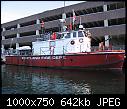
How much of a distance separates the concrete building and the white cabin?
14.7 ft

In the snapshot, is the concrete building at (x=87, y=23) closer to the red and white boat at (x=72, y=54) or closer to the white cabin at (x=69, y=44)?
the white cabin at (x=69, y=44)

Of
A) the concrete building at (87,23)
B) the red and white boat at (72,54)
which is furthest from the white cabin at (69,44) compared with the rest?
the concrete building at (87,23)

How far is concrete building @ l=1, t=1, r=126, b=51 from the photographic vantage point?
Answer: 4625cm

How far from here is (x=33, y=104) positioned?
10727 millimetres

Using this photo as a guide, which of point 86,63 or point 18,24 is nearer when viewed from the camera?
point 86,63

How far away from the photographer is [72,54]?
96.0ft

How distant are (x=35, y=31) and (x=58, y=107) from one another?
55.8m

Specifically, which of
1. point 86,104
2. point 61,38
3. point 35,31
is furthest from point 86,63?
point 35,31

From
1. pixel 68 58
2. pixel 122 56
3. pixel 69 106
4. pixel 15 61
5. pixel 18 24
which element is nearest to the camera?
pixel 69 106

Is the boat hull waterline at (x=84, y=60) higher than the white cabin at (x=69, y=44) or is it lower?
lower

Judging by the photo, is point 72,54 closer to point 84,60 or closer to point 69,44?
point 69,44

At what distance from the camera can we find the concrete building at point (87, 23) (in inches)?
1821

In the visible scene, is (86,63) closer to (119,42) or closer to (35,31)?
(119,42)

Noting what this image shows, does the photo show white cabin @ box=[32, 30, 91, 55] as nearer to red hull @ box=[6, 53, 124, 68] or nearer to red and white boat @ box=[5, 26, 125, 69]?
red and white boat @ box=[5, 26, 125, 69]
